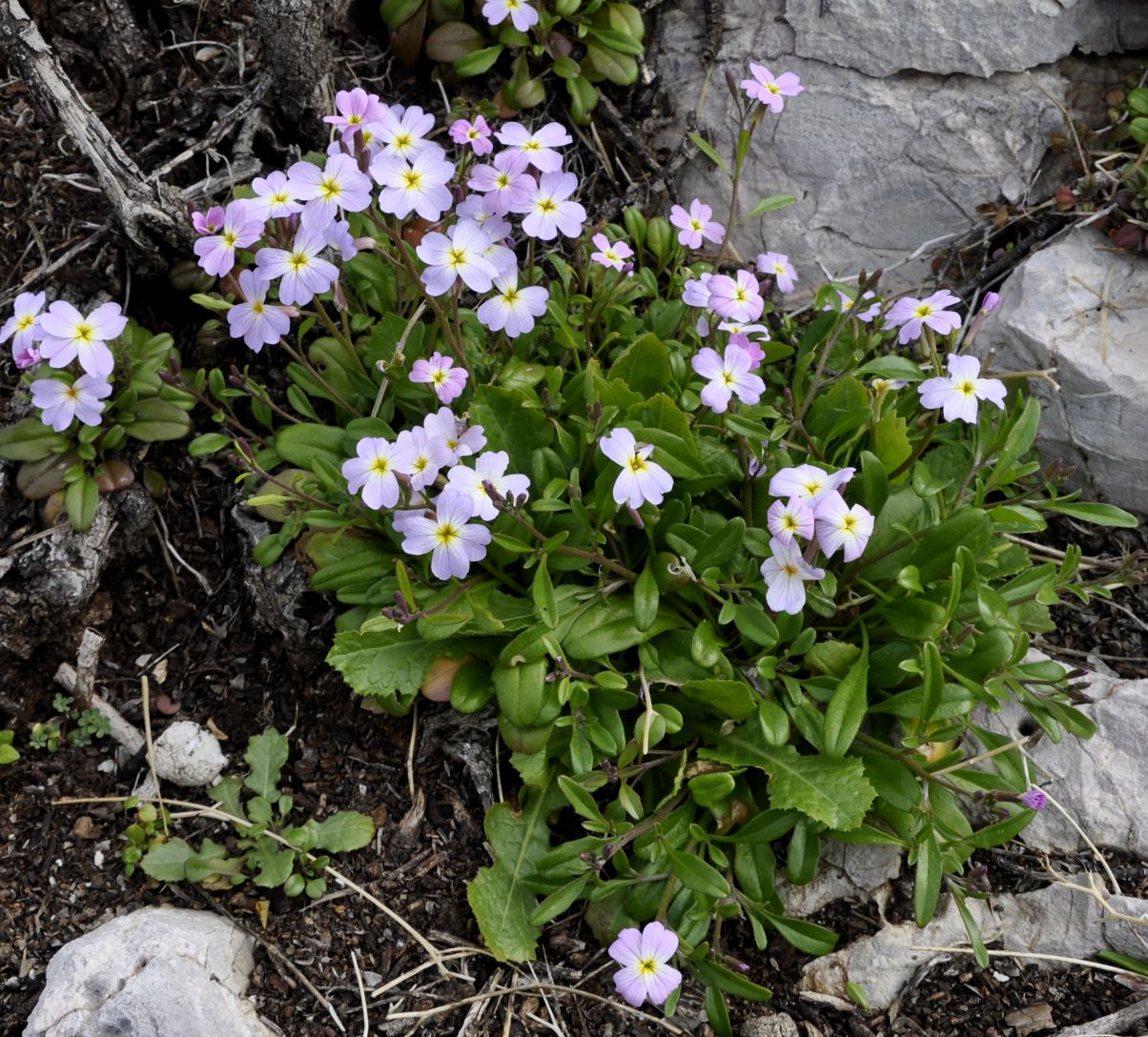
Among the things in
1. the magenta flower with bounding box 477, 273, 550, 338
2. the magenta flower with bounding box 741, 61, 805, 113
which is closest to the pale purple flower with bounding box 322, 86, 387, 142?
the magenta flower with bounding box 477, 273, 550, 338

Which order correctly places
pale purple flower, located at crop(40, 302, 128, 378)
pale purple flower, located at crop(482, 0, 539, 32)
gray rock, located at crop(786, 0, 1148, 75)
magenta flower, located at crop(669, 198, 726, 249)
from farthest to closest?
gray rock, located at crop(786, 0, 1148, 75) < pale purple flower, located at crop(482, 0, 539, 32) < magenta flower, located at crop(669, 198, 726, 249) < pale purple flower, located at crop(40, 302, 128, 378)

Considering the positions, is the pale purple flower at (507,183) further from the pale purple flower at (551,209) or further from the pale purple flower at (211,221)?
the pale purple flower at (211,221)

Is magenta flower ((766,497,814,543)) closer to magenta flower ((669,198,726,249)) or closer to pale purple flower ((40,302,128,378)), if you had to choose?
magenta flower ((669,198,726,249))

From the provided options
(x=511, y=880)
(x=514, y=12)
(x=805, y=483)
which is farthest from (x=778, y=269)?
(x=511, y=880)

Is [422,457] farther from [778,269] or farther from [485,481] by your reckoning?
[778,269]

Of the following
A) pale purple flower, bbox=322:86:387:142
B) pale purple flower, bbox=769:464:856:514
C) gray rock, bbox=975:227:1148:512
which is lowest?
gray rock, bbox=975:227:1148:512

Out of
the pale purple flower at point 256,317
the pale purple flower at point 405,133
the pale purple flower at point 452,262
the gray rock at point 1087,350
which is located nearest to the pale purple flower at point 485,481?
the pale purple flower at point 452,262
